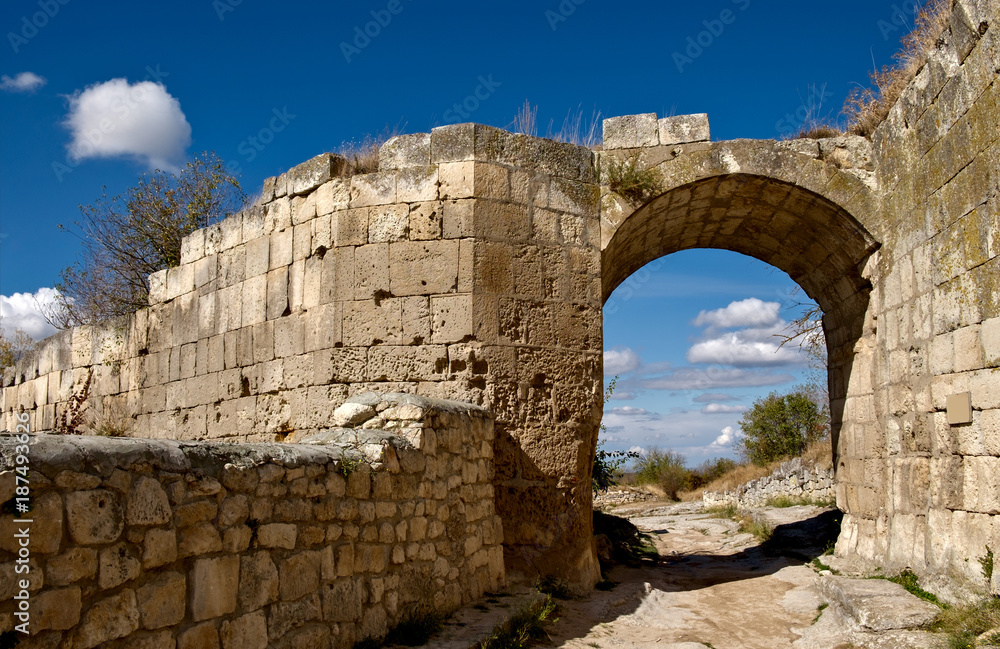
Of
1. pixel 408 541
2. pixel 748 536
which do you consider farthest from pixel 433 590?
pixel 748 536

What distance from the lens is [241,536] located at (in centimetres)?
363

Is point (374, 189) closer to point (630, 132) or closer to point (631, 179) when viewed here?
point (631, 179)

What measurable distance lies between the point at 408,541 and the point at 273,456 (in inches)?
58.7

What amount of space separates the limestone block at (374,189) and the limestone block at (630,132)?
7.43ft

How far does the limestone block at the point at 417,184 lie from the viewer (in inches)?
290

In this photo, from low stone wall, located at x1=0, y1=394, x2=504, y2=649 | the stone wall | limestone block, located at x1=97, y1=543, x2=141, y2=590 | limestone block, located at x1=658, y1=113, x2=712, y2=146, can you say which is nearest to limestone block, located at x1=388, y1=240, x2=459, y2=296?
the stone wall

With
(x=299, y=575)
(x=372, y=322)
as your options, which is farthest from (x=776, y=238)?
(x=299, y=575)

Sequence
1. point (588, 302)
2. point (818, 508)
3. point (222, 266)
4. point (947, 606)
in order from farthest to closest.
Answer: point (818, 508), point (222, 266), point (588, 302), point (947, 606)

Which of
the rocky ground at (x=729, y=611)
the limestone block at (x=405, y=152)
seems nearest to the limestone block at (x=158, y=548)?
the rocky ground at (x=729, y=611)

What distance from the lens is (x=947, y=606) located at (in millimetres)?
5766

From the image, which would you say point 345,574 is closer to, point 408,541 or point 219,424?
point 408,541

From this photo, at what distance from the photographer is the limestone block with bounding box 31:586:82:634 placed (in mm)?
2668

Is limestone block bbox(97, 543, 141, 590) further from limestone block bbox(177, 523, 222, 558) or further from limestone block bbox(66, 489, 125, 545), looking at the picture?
limestone block bbox(177, 523, 222, 558)

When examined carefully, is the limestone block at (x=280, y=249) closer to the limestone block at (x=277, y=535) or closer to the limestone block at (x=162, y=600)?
the limestone block at (x=277, y=535)
